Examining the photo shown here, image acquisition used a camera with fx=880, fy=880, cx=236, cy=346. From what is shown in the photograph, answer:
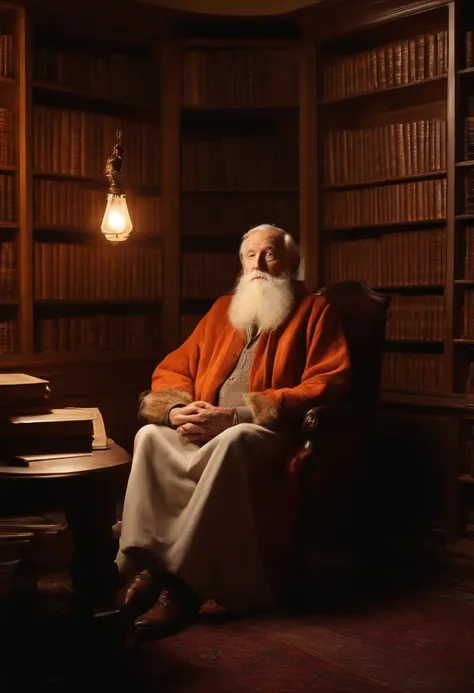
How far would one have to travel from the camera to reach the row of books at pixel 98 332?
402cm

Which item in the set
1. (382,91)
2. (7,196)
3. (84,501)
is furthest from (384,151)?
(84,501)

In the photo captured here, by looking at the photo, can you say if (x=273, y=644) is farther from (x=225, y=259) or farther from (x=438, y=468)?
(x=225, y=259)

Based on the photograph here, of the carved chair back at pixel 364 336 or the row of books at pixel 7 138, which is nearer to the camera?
the carved chair back at pixel 364 336

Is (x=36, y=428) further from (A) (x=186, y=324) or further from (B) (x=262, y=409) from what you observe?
(A) (x=186, y=324)

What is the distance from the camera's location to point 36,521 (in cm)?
210

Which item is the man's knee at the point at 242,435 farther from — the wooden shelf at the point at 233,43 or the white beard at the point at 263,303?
the wooden shelf at the point at 233,43

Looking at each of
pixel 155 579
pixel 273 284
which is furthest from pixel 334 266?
pixel 155 579

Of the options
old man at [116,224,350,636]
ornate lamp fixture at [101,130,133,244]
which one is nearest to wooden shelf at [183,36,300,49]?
ornate lamp fixture at [101,130,133,244]

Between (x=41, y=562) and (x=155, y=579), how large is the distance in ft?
3.15

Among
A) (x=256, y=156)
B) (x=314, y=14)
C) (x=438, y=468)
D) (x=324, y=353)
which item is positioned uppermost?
(x=314, y=14)

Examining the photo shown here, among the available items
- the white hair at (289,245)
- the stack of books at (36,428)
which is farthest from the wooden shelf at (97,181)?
the stack of books at (36,428)

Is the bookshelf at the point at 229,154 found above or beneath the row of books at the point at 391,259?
above

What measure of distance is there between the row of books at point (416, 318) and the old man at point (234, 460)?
63 centimetres

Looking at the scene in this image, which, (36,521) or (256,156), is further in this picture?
(256,156)
